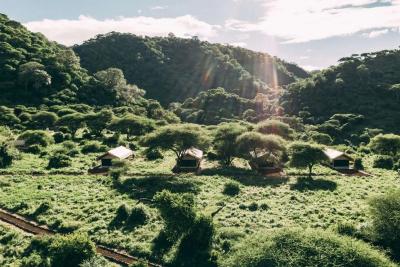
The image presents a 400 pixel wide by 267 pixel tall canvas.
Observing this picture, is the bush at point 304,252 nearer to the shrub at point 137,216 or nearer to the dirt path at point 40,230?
the dirt path at point 40,230

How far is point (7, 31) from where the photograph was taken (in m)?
153

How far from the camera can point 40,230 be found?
40219 millimetres

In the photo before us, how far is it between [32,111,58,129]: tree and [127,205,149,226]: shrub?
61.2 meters

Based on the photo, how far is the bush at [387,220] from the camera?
1323 inches

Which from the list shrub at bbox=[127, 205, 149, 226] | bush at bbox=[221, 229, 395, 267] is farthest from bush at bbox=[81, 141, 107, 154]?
bush at bbox=[221, 229, 395, 267]

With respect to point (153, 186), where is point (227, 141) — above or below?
above

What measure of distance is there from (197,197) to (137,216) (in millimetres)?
10767

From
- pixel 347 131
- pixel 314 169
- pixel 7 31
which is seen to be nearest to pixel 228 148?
pixel 314 169

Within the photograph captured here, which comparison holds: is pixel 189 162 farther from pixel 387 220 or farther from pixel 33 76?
pixel 33 76

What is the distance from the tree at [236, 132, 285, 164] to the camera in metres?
65.4

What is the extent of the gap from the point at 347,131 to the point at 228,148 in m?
61.8

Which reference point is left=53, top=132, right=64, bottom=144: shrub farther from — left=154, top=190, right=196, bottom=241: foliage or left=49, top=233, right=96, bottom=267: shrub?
left=154, top=190, right=196, bottom=241: foliage

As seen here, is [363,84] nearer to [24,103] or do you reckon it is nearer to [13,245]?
[24,103]

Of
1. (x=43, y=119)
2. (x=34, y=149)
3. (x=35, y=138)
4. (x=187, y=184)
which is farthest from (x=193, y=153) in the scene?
(x=43, y=119)
